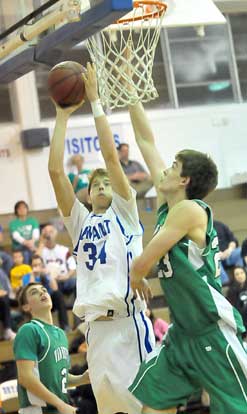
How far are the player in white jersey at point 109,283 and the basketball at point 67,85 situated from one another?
46 millimetres

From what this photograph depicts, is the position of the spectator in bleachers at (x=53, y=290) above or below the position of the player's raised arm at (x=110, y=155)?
below

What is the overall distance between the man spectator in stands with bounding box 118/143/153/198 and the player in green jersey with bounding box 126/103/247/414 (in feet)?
27.1

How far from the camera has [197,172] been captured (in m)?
4.42

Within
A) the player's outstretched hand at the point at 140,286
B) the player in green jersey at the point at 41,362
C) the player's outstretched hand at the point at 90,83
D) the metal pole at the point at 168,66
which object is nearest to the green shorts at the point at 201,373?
the player's outstretched hand at the point at 140,286

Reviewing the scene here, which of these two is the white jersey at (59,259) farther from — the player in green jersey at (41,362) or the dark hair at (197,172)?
the dark hair at (197,172)

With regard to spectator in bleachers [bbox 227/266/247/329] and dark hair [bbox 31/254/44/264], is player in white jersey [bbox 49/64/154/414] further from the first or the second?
dark hair [bbox 31/254/44/264]

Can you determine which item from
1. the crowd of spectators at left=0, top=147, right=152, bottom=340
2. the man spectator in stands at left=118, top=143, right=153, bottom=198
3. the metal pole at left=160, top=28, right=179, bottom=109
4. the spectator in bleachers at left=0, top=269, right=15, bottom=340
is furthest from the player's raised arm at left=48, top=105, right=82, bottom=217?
the metal pole at left=160, top=28, right=179, bottom=109

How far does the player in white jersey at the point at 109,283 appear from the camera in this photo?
16.2ft

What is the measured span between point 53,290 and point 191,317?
6.64 metres

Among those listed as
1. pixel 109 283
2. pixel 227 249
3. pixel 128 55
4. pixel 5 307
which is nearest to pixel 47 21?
pixel 128 55

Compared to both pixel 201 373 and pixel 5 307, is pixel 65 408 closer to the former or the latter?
pixel 201 373

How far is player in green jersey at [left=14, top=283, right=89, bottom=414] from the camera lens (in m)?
Answer: 5.38

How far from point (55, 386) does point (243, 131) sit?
9994 millimetres

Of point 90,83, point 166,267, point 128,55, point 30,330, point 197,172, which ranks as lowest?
point 30,330
